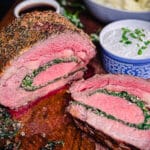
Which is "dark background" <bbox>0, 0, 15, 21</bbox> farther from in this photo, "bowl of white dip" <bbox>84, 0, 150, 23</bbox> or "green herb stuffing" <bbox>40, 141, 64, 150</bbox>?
"green herb stuffing" <bbox>40, 141, 64, 150</bbox>

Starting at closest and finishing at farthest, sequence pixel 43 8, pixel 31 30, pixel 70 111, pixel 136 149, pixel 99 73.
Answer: pixel 136 149 → pixel 70 111 → pixel 31 30 → pixel 99 73 → pixel 43 8

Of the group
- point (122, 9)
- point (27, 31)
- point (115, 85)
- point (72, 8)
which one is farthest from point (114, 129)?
point (72, 8)

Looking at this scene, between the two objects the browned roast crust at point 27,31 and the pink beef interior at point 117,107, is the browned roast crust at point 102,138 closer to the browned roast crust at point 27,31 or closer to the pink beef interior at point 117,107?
the pink beef interior at point 117,107

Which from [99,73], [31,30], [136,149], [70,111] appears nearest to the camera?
[136,149]

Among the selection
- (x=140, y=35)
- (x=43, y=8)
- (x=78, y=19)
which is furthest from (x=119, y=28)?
(x=43, y=8)

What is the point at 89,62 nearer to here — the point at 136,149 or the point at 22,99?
the point at 22,99

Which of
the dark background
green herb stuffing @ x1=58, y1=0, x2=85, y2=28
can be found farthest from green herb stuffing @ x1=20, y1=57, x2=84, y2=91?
the dark background

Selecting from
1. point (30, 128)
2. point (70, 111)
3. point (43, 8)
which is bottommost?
point (30, 128)
